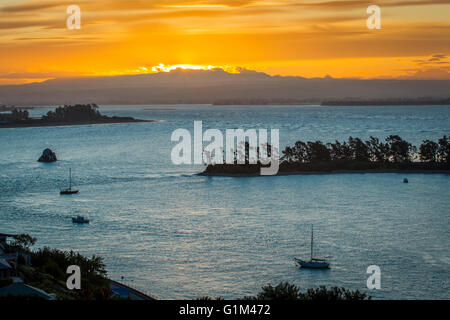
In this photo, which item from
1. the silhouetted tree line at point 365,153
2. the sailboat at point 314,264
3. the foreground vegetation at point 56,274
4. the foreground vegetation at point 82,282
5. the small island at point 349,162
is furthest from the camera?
the silhouetted tree line at point 365,153

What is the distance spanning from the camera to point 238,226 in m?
23.5

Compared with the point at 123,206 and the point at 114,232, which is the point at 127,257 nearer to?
the point at 114,232

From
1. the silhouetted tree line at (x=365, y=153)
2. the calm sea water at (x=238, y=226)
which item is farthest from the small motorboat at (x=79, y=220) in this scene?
the silhouetted tree line at (x=365, y=153)

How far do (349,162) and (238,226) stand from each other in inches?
862

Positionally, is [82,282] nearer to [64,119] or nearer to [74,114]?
[64,119]

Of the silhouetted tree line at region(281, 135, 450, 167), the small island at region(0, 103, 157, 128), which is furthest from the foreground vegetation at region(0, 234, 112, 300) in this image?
the small island at region(0, 103, 157, 128)

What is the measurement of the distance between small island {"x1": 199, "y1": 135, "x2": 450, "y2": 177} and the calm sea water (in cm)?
161

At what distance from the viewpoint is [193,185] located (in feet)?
117

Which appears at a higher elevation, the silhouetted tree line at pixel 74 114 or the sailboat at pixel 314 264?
the silhouetted tree line at pixel 74 114

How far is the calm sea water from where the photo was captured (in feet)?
54.1

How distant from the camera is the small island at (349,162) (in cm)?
4169

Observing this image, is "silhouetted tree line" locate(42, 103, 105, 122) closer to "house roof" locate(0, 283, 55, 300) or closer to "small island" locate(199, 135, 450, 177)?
"small island" locate(199, 135, 450, 177)

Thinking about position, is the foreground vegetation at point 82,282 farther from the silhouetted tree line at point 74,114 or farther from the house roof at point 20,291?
the silhouetted tree line at point 74,114

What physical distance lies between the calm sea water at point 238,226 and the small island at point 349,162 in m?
1.61
